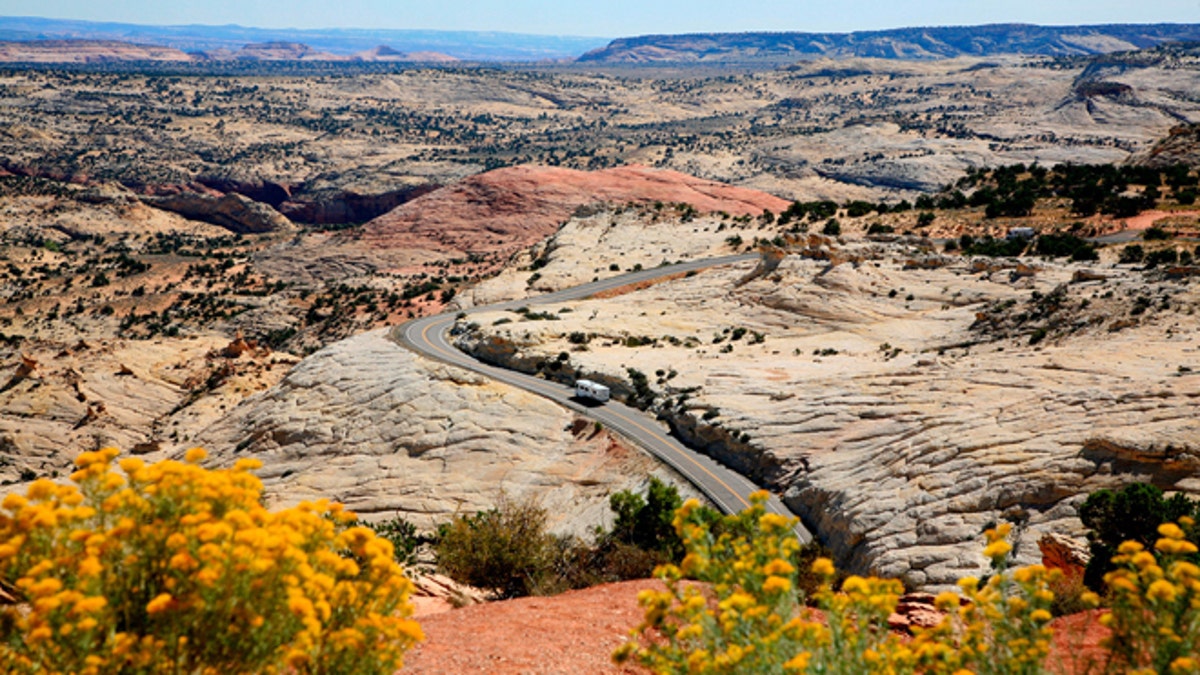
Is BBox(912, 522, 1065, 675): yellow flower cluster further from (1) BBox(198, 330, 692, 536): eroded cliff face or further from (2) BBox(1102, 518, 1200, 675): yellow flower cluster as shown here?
(1) BBox(198, 330, 692, 536): eroded cliff face

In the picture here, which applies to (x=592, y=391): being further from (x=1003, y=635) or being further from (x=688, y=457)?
(x=1003, y=635)

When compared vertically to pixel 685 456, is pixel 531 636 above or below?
above

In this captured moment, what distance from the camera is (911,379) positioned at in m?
32.1

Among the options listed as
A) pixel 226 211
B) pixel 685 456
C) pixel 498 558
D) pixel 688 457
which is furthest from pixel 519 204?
pixel 498 558

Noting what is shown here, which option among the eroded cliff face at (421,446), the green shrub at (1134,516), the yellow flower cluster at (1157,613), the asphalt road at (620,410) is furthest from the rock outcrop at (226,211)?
the yellow flower cluster at (1157,613)

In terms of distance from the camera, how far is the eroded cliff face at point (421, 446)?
108ft

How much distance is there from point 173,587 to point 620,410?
109ft

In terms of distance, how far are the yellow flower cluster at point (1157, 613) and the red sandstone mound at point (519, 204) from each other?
319 feet

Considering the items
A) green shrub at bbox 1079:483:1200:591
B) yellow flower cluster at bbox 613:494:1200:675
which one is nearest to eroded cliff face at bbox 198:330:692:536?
green shrub at bbox 1079:483:1200:591

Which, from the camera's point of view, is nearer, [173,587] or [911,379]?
[173,587]

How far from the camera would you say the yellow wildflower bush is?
20.5 ft

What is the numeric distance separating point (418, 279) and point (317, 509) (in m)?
84.5

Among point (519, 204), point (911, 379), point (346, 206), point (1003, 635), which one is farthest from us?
point (346, 206)

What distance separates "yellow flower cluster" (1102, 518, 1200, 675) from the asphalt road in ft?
62.5
